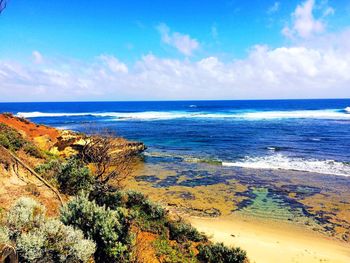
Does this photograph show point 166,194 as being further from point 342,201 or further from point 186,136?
point 186,136

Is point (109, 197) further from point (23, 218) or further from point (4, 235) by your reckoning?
point (4, 235)

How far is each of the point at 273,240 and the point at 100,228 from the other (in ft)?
27.4

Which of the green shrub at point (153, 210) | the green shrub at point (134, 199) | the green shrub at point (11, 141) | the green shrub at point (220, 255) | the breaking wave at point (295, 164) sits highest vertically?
the green shrub at point (11, 141)

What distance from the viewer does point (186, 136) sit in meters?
→ 42.4

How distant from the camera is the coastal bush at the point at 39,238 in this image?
4957 mm

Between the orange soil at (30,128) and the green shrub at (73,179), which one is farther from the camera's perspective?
the orange soil at (30,128)

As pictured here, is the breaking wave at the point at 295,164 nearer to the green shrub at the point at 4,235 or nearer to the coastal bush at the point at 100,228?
the coastal bush at the point at 100,228

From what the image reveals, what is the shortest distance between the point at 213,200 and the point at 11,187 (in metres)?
11.2

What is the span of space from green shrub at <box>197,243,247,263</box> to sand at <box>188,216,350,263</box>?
62.1 inches

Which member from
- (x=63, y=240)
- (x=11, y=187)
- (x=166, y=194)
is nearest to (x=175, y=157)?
(x=166, y=194)

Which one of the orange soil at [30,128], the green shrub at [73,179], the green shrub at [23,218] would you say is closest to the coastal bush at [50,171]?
the green shrub at [73,179]

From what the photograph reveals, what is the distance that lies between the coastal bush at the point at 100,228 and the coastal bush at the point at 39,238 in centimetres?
105

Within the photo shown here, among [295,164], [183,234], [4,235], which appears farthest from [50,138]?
[295,164]

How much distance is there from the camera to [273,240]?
1212cm
